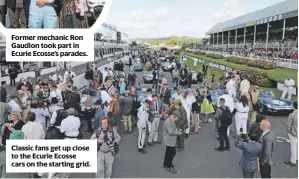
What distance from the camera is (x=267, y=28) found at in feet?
107

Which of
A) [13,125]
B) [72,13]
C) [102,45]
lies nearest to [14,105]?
[13,125]

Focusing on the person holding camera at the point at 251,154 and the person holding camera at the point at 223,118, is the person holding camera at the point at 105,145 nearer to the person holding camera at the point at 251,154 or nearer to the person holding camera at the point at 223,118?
the person holding camera at the point at 251,154

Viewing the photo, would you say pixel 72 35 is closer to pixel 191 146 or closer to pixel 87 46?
pixel 87 46

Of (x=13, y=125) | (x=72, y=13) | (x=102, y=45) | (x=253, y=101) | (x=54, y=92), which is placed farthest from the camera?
(x=102, y=45)

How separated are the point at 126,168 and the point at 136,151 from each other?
113 cm

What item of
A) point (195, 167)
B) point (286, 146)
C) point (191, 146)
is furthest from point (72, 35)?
point (286, 146)

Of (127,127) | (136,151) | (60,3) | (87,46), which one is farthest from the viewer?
(127,127)

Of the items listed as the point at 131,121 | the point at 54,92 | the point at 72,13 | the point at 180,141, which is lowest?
the point at 180,141

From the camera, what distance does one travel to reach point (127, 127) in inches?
368

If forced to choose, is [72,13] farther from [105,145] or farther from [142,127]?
[142,127]

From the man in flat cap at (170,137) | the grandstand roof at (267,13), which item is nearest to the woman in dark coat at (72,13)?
the man in flat cap at (170,137)
